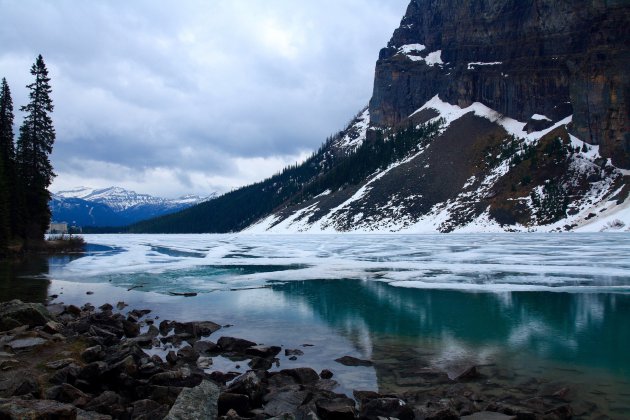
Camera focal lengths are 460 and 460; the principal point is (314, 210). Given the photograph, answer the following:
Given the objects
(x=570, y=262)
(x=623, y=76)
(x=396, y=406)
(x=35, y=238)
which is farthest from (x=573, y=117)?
(x=396, y=406)

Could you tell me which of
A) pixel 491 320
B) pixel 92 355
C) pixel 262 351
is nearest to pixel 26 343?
pixel 92 355

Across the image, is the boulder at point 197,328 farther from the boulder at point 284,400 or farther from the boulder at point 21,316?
the boulder at point 284,400

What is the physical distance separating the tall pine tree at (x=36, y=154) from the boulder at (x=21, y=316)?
125 ft

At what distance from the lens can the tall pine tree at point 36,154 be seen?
47.6 meters

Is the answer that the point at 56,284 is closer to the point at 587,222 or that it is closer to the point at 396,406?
the point at 396,406

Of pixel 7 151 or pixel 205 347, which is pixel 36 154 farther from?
pixel 205 347

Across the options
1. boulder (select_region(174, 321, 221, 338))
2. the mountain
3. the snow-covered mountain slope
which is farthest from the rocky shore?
the mountain

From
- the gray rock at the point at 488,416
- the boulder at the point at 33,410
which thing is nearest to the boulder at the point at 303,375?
the gray rock at the point at 488,416

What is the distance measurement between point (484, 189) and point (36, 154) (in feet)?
315

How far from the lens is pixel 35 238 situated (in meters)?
50.1

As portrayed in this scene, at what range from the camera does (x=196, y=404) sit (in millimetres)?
7113

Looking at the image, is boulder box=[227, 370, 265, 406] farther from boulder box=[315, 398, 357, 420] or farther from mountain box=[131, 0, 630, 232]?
mountain box=[131, 0, 630, 232]

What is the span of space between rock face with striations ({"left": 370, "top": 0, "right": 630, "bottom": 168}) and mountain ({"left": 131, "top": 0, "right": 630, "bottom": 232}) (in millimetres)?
345

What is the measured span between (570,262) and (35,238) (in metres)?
51.4
